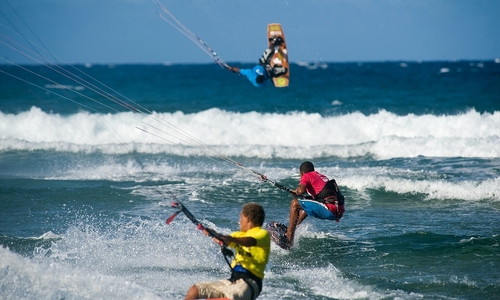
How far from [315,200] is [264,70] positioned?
228cm

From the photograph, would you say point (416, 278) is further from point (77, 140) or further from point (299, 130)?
point (77, 140)

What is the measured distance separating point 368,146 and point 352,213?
9187 millimetres

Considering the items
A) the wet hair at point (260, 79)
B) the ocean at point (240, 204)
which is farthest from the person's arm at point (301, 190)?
the wet hair at point (260, 79)

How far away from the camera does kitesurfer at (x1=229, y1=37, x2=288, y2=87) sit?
9672 millimetres

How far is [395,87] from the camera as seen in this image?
45.9 meters

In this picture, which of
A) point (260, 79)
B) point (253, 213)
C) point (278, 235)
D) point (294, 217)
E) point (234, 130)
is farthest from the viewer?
point (234, 130)

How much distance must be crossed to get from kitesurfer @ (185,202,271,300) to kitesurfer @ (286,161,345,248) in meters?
3.94

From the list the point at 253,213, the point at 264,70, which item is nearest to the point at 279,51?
the point at 264,70

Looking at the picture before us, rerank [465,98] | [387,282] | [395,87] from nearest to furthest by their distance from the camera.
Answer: [387,282] < [465,98] < [395,87]

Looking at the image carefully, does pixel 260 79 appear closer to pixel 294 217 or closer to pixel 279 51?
pixel 279 51

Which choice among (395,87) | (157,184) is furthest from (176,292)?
(395,87)

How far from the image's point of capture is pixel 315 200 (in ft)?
33.0

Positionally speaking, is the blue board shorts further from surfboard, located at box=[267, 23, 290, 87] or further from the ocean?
surfboard, located at box=[267, 23, 290, 87]

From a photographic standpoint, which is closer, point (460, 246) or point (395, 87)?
point (460, 246)
